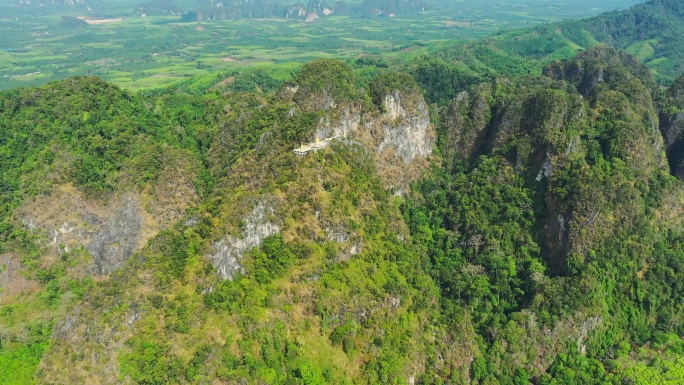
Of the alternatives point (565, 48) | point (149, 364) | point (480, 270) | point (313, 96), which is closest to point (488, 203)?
point (480, 270)

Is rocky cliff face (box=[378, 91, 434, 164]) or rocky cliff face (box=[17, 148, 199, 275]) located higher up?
rocky cliff face (box=[378, 91, 434, 164])

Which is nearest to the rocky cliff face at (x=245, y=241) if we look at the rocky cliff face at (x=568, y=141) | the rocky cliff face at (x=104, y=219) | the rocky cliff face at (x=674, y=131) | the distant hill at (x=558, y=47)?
the rocky cliff face at (x=104, y=219)

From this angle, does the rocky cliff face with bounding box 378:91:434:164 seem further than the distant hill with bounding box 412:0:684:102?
No

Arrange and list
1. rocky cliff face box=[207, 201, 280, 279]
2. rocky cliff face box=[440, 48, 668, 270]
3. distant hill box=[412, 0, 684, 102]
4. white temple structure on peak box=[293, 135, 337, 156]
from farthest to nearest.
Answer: distant hill box=[412, 0, 684, 102] < rocky cliff face box=[440, 48, 668, 270] < white temple structure on peak box=[293, 135, 337, 156] < rocky cliff face box=[207, 201, 280, 279]

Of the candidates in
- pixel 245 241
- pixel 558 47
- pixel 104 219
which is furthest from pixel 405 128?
pixel 558 47

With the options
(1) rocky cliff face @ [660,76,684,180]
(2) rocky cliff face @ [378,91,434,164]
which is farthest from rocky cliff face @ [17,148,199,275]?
(1) rocky cliff face @ [660,76,684,180]

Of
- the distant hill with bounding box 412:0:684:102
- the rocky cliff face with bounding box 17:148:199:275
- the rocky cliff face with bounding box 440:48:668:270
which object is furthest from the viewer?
the distant hill with bounding box 412:0:684:102

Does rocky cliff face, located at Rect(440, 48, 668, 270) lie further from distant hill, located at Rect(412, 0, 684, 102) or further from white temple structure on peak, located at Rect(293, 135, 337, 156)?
distant hill, located at Rect(412, 0, 684, 102)

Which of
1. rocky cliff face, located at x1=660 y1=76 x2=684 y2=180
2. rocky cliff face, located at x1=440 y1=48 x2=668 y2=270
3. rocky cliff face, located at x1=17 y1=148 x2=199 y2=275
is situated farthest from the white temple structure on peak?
rocky cliff face, located at x1=660 y1=76 x2=684 y2=180

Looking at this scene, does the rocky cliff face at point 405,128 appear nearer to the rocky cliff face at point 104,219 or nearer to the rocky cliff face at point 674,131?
the rocky cliff face at point 104,219

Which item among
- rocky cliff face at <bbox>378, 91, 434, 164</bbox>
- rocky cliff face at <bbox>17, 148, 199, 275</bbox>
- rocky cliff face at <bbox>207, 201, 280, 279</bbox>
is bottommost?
rocky cliff face at <bbox>17, 148, 199, 275</bbox>
